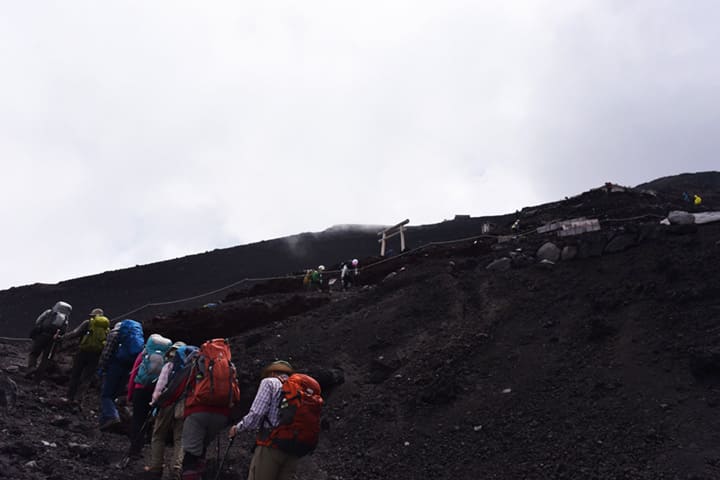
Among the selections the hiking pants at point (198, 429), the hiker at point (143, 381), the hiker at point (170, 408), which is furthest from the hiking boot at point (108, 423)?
the hiking pants at point (198, 429)

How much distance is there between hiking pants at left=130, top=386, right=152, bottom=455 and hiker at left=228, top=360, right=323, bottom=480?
2.16 m

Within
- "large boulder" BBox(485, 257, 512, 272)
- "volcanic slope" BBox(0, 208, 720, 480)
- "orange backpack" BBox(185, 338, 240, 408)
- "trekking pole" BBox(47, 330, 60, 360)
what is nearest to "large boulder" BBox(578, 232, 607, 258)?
"volcanic slope" BBox(0, 208, 720, 480)

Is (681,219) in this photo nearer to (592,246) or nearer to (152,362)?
(592,246)

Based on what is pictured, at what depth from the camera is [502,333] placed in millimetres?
10555

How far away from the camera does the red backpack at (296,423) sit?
5164mm

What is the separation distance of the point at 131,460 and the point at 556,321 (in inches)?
268

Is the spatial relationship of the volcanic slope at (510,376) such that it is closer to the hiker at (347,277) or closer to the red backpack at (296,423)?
the red backpack at (296,423)

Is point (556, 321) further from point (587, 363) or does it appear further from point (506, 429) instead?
point (506, 429)

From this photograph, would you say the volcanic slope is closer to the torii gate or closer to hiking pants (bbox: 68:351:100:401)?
hiking pants (bbox: 68:351:100:401)

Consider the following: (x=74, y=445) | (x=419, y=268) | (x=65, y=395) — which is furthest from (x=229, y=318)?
(x=74, y=445)

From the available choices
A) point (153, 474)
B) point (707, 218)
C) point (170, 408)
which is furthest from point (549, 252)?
point (153, 474)

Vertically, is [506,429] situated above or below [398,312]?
below

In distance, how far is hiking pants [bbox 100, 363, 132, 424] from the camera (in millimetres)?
7945

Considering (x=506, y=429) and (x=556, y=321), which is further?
(x=556, y=321)
